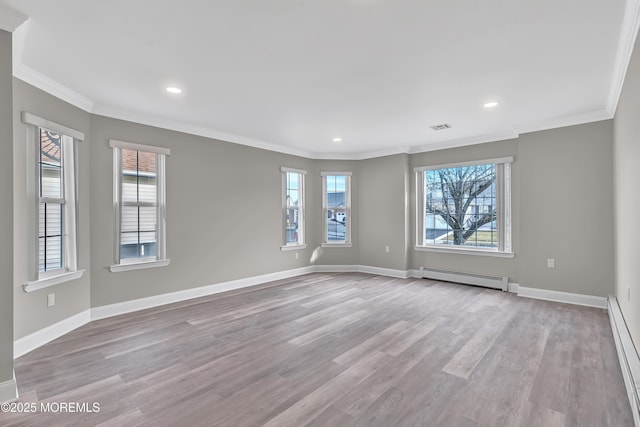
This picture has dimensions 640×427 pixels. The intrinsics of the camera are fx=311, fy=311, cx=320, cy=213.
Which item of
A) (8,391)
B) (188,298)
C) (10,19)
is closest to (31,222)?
(8,391)

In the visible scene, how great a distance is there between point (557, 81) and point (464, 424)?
10.8ft

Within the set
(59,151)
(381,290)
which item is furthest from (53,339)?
(381,290)

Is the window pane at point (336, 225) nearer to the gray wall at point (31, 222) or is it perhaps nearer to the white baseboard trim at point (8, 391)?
the gray wall at point (31, 222)

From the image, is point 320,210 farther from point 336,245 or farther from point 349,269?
point 349,269

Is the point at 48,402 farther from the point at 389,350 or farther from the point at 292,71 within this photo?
the point at 292,71

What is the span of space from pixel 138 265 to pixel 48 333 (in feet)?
3.86

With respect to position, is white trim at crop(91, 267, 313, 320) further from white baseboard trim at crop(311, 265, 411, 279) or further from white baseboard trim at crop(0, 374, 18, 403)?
white baseboard trim at crop(0, 374, 18, 403)

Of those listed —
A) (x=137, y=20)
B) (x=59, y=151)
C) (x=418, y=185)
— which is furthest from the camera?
(x=418, y=185)

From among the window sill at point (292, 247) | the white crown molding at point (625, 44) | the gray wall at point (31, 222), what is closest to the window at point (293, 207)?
the window sill at point (292, 247)

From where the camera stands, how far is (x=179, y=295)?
4.62 meters

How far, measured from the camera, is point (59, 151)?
340 cm

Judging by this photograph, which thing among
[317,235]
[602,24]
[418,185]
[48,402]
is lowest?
[48,402]

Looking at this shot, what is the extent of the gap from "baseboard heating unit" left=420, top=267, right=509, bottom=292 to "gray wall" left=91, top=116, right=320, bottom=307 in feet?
8.85

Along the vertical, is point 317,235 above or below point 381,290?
above
